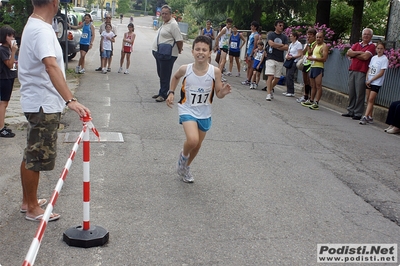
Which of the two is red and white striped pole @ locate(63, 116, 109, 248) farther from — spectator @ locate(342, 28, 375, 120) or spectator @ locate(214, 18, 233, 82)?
spectator @ locate(214, 18, 233, 82)

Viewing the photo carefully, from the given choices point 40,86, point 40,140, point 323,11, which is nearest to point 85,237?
point 40,140

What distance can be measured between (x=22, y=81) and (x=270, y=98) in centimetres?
932

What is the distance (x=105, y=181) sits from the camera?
5.98m

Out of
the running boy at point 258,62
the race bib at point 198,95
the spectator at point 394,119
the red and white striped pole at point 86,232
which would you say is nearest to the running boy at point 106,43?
the running boy at point 258,62

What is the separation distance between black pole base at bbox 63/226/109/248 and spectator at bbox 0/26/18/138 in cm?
411

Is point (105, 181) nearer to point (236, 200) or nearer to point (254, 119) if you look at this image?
point (236, 200)

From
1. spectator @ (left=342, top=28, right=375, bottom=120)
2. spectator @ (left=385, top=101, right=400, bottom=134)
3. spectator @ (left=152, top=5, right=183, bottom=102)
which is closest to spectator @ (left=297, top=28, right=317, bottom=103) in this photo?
spectator @ (left=342, top=28, right=375, bottom=120)

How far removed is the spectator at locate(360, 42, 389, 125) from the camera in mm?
11188

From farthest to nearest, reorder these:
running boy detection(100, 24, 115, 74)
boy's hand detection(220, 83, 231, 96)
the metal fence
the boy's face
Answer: running boy detection(100, 24, 115, 74), the metal fence, the boy's face, boy's hand detection(220, 83, 231, 96)

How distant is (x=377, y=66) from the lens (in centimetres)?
1122

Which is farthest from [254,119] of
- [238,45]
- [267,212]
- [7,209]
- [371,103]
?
[238,45]

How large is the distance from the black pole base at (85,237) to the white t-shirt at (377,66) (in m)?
8.58

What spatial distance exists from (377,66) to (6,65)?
7.66m

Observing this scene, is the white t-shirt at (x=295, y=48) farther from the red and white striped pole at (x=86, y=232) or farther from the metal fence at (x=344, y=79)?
the red and white striped pole at (x=86, y=232)
